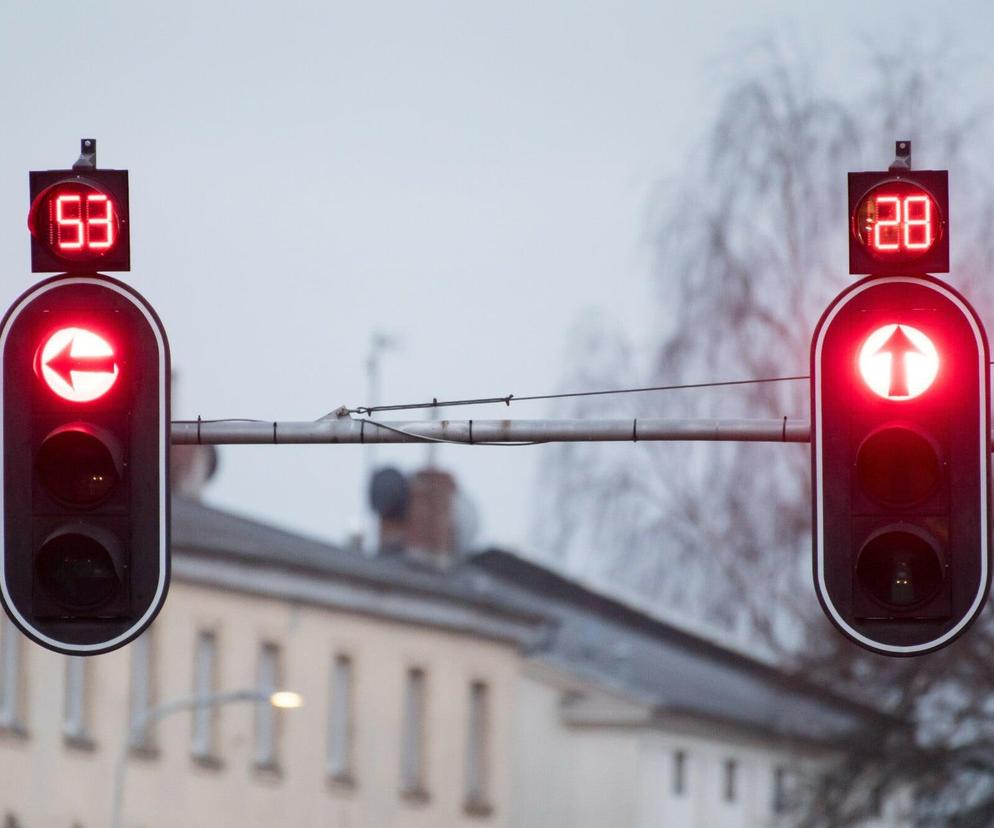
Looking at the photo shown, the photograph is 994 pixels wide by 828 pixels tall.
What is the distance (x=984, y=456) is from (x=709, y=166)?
956 inches

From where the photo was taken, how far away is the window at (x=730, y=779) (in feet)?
235

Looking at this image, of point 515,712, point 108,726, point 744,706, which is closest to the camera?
point 108,726

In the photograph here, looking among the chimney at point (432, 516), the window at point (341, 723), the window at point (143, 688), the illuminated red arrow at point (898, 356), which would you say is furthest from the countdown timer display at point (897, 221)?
the chimney at point (432, 516)

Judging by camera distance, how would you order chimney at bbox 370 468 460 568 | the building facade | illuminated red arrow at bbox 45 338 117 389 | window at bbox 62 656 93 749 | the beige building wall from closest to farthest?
illuminated red arrow at bbox 45 338 117 389 → the beige building wall → window at bbox 62 656 93 749 → the building facade → chimney at bbox 370 468 460 568

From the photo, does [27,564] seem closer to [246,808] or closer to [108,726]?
[108,726]

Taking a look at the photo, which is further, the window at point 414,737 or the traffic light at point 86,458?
the window at point 414,737

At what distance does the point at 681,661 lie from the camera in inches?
3034

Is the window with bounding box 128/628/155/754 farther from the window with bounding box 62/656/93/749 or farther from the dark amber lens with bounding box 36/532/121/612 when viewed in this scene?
the dark amber lens with bounding box 36/532/121/612

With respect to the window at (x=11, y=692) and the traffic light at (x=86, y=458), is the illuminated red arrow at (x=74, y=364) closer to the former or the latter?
the traffic light at (x=86, y=458)

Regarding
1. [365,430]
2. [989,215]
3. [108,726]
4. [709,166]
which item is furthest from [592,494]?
[365,430]

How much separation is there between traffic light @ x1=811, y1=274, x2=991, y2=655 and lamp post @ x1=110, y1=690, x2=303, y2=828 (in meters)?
31.1

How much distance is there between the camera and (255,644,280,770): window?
183ft

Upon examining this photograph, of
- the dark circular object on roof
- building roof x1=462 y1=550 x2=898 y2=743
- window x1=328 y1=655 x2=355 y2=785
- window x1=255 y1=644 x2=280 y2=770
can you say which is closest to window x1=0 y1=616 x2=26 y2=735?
window x1=255 y1=644 x2=280 y2=770

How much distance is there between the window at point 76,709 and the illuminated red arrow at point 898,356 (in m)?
44.0
